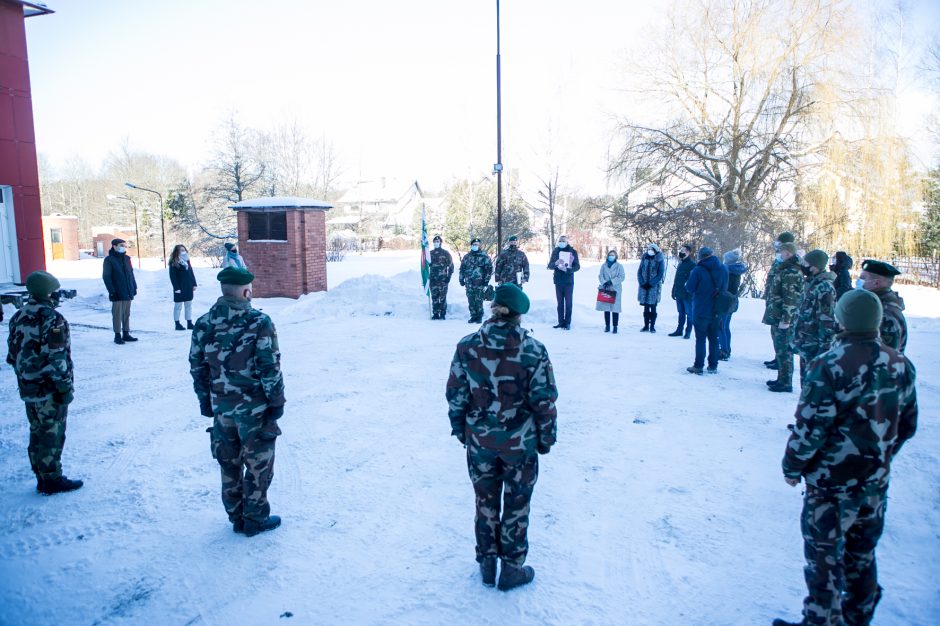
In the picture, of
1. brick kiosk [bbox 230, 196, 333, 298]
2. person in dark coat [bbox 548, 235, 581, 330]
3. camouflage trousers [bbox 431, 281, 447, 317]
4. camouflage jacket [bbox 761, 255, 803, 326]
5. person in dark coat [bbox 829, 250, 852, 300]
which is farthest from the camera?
brick kiosk [bbox 230, 196, 333, 298]

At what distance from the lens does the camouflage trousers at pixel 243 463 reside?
12.8 ft

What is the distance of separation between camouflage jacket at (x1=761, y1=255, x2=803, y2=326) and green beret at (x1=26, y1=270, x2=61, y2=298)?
7.77 metres

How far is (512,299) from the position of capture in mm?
3299

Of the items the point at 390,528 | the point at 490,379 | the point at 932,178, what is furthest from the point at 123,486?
the point at 932,178

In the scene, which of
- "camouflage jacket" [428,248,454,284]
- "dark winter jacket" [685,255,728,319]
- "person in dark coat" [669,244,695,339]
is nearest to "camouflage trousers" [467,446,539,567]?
"dark winter jacket" [685,255,728,319]

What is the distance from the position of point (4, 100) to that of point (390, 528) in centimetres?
1323

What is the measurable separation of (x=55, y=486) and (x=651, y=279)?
990cm

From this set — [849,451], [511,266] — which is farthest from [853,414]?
[511,266]

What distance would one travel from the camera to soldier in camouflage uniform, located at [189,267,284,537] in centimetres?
384

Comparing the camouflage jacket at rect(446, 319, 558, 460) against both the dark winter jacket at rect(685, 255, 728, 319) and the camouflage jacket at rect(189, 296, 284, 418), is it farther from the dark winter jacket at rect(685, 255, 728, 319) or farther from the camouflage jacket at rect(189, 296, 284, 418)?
the dark winter jacket at rect(685, 255, 728, 319)

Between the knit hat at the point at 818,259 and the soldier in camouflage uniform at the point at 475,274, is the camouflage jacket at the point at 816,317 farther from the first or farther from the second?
the soldier in camouflage uniform at the point at 475,274

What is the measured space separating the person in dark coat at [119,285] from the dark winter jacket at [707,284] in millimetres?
9501

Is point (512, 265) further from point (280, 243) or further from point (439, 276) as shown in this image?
point (280, 243)

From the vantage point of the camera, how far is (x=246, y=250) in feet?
53.8
